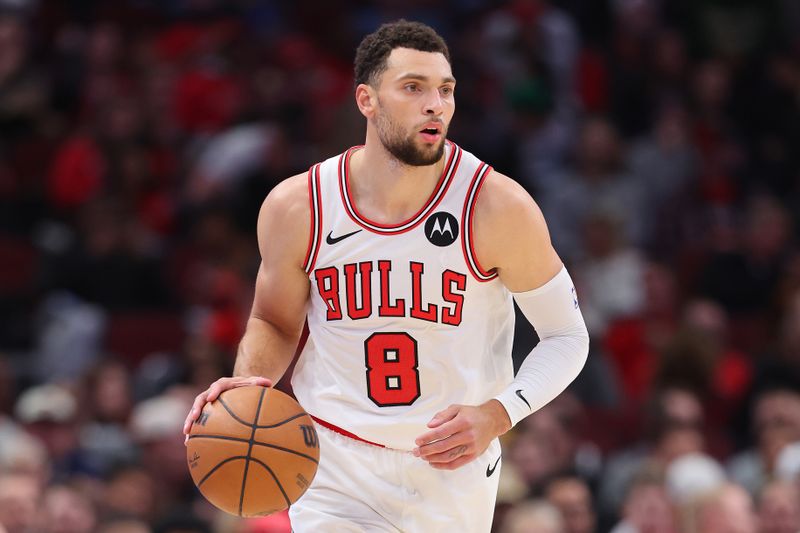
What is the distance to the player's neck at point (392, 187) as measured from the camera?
18.8 ft

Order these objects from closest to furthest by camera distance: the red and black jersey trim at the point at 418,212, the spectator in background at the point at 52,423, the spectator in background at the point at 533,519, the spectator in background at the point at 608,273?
the red and black jersey trim at the point at 418,212
the spectator in background at the point at 533,519
the spectator in background at the point at 52,423
the spectator in background at the point at 608,273

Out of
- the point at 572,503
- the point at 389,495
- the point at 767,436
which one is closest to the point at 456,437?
the point at 389,495

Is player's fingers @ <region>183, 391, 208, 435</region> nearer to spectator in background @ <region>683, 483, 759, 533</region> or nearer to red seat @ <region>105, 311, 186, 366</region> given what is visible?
spectator in background @ <region>683, 483, 759, 533</region>

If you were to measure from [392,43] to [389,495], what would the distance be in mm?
1931

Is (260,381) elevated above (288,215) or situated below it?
below

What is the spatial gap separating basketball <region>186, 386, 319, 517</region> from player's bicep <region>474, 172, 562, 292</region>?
1.10 meters

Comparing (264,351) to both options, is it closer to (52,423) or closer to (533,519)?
(533,519)

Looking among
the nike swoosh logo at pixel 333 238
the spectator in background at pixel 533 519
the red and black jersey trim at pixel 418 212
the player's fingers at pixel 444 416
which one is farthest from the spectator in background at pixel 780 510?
the nike swoosh logo at pixel 333 238

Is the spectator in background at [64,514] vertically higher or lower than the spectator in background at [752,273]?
lower

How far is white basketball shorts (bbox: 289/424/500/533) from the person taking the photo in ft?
18.5

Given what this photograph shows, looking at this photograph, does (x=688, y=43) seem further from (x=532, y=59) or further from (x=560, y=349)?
(x=560, y=349)

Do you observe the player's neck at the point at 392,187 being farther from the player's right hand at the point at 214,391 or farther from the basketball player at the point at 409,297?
the player's right hand at the point at 214,391

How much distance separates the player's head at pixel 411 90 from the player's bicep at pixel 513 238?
0.31m

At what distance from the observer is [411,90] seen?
5562 mm
